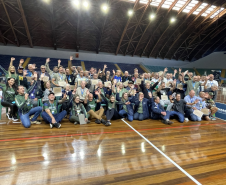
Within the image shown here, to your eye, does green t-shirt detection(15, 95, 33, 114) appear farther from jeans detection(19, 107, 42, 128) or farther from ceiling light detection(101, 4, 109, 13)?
ceiling light detection(101, 4, 109, 13)

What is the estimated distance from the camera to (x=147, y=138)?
3645 millimetres

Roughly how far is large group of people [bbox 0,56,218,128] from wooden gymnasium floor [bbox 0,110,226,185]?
45cm

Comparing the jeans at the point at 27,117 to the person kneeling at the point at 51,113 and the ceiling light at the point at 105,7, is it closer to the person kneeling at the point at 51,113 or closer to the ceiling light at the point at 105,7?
the person kneeling at the point at 51,113

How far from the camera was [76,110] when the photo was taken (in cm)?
452

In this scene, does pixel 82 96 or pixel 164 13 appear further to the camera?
pixel 164 13

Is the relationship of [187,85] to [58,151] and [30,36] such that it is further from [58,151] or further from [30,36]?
[30,36]

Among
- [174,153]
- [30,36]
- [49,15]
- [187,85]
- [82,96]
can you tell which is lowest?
[174,153]

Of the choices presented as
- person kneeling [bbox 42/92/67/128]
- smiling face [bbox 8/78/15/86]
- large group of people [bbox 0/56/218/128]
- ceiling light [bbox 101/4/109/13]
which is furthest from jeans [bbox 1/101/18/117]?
ceiling light [bbox 101/4/109/13]

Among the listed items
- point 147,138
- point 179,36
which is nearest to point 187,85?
point 147,138

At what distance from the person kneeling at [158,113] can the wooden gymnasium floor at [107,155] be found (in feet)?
2.10

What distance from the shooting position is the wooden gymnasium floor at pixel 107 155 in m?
2.15

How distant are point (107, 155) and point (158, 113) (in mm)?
3022

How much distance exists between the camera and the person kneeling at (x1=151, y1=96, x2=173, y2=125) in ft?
16.2

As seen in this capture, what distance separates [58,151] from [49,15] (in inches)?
485
